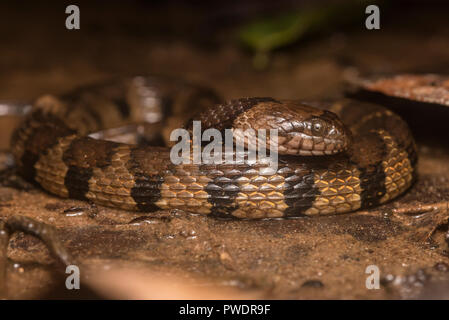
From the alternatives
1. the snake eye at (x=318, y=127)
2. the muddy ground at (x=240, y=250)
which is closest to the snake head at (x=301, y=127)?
the snake eye at (x=318, y=127)

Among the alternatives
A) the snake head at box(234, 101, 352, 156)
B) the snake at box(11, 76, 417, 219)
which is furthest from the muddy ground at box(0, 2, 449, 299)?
the snake head at box(234, 101, 352, 156)

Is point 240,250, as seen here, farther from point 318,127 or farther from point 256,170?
point 318,127

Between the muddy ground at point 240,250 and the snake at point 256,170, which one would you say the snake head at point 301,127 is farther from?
the muddy ground at point 240,250

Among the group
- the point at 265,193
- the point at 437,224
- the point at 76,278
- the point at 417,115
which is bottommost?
the point at 76,278
